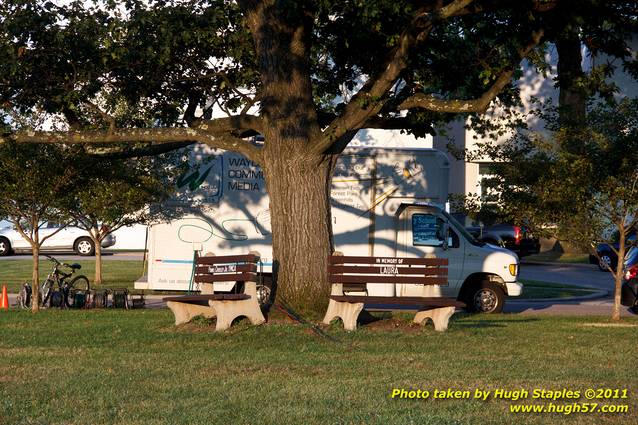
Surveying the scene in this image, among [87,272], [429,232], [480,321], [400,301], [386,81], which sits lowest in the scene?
[480,321]

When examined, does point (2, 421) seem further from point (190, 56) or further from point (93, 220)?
point (93, 220)

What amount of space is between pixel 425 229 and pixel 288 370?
394 inches

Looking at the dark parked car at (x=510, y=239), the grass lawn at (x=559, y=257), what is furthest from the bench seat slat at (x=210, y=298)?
the grass lawn at (x=559, y=257)

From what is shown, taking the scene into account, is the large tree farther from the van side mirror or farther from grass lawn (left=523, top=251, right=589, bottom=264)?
grass lawn (left=523, top=251, right=589, bottom=264)

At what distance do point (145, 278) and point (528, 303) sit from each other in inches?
329

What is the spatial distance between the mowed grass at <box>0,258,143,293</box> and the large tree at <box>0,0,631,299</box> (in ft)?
25.8

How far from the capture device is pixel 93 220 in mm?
25516

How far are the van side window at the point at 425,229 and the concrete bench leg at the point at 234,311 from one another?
6.39m

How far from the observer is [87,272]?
31984mm

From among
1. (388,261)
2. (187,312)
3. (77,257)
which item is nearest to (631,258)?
(388,261)

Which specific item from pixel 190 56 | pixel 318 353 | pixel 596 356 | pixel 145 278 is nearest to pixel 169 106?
pixel 190 56

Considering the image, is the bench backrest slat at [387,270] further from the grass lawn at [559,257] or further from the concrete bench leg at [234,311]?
the grass lawn at [559,257]

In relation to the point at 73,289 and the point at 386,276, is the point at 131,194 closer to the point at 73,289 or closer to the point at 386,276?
the point at 73,289

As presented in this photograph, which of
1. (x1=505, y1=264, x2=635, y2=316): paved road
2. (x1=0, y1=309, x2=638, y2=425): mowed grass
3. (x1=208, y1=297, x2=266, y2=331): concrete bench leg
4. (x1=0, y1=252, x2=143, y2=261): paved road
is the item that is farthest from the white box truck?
(x1=0, y1=252, x2=143, y2=261): paved road
